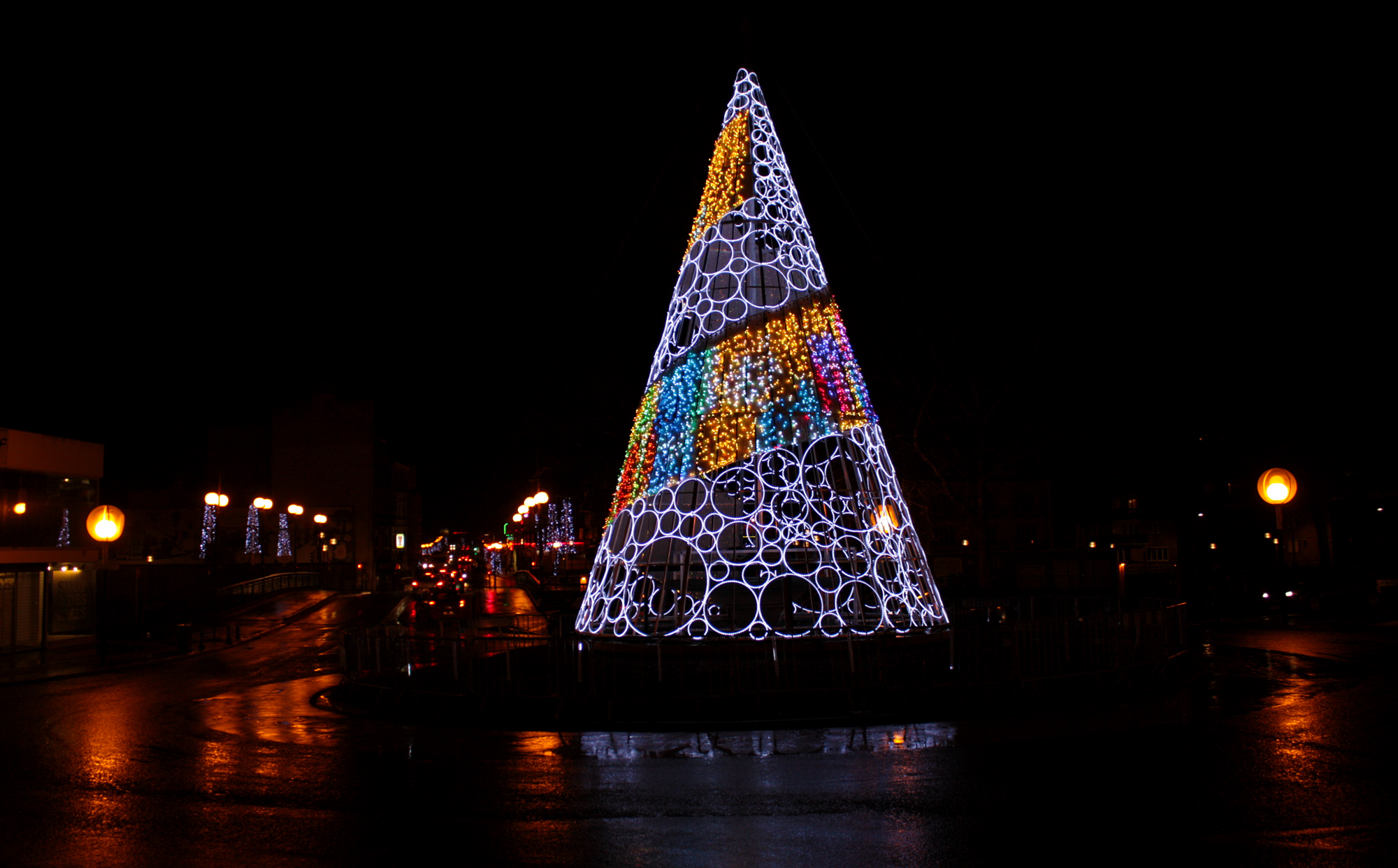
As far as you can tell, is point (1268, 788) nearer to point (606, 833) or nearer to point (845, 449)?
point (606, 833)

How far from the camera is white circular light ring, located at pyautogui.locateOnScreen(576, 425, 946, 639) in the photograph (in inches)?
627

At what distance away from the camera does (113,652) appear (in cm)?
2559

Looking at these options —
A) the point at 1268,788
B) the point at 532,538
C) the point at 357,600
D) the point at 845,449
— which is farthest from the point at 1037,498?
the point at 1268,788

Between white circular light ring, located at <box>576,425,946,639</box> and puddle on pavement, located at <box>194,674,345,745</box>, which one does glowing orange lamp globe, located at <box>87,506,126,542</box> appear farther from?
white circular light ring, located at <box>576,425,946,639</box>

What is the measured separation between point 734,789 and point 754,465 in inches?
297

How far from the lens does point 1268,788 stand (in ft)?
28.5

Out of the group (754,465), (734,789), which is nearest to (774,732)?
(734,789)

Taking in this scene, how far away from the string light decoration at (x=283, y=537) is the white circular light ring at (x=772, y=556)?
54066 millimetres

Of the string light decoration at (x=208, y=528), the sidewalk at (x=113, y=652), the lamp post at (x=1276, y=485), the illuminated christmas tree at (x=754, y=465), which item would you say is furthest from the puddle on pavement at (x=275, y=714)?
the string light decoration at (x=208, y=528)

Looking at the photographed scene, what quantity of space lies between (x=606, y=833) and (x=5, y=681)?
17295mm

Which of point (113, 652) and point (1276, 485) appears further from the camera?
point (113, 652)

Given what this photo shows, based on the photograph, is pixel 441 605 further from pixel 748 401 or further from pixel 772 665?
pixel 772 665

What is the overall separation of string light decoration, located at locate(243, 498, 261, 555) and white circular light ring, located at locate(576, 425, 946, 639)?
51836mm

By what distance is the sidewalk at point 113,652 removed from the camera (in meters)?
21.7
